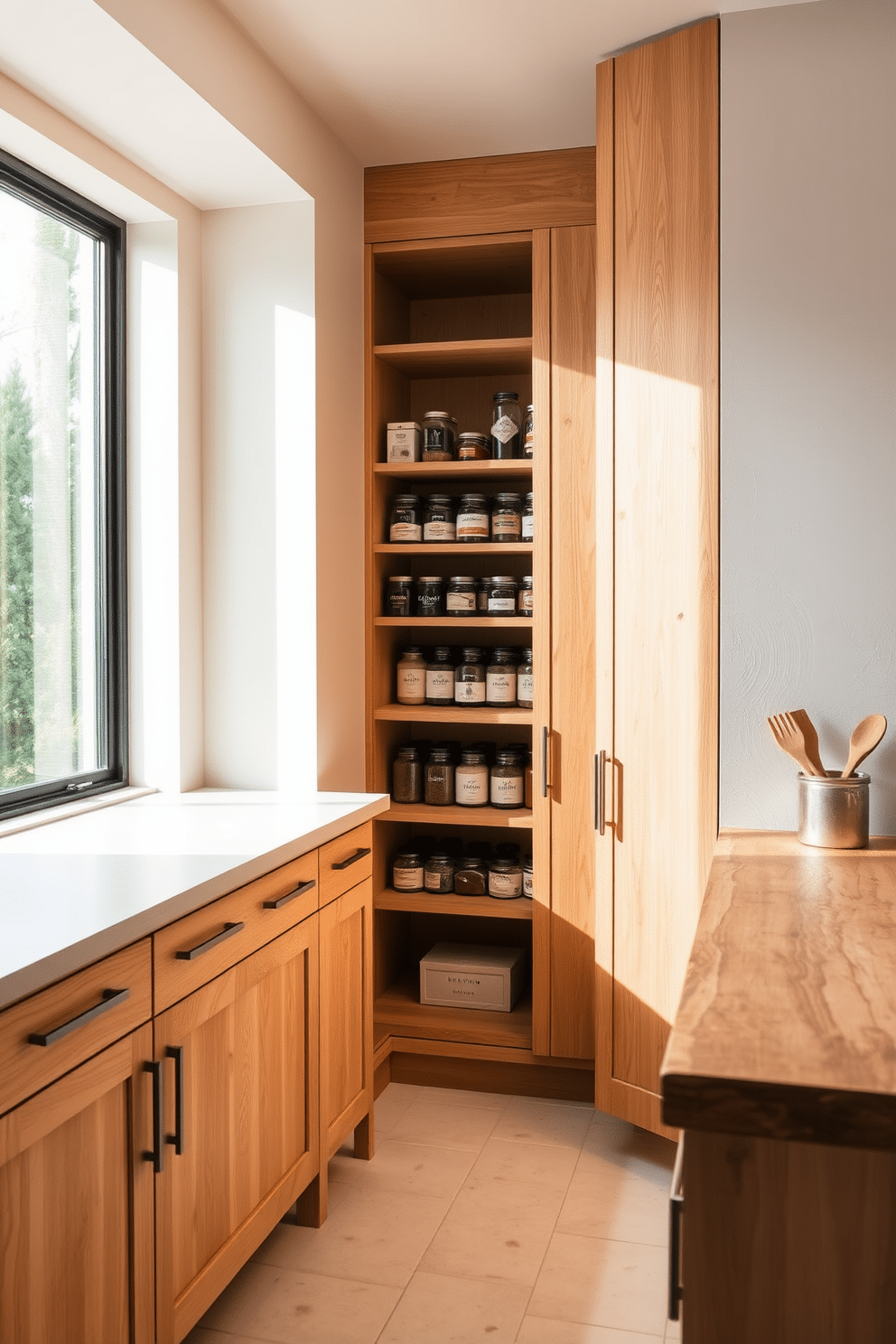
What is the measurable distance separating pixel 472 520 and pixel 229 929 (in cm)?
148

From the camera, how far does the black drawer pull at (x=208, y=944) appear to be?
5.36 feet

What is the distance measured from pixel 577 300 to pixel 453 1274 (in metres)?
2.21

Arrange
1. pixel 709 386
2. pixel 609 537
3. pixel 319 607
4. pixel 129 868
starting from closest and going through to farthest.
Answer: pixel 129 868
pixel 709 386
pixel 609 537
pixel 319 607

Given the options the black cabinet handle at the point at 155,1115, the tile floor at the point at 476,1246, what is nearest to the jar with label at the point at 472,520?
the tile floor at the point at 476,1246

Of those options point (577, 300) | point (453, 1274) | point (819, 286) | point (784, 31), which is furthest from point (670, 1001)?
point (784, 31)

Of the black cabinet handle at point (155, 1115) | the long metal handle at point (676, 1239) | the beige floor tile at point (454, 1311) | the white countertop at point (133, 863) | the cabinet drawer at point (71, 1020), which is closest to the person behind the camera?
the long metal handle at point (676, 1239)

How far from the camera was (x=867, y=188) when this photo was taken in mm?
2105

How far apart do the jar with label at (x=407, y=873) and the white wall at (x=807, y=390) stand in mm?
1056

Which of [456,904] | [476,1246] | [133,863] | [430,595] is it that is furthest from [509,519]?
[476,1246]

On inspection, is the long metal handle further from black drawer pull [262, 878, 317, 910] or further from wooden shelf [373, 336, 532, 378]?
wooden shelf [373, 336, 532, 378]

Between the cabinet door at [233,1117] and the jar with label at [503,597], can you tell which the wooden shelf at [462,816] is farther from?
the cabinet door at [233,1117]

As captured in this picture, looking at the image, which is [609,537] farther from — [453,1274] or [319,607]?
[453,1274]

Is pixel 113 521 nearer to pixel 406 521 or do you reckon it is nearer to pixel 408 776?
pixel 406 521

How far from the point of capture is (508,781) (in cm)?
295
